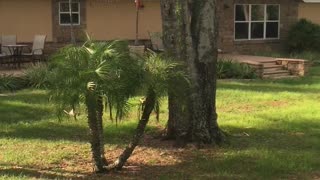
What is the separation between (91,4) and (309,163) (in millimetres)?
13593

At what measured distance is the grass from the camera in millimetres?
6953

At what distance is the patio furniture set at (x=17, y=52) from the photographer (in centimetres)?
1708

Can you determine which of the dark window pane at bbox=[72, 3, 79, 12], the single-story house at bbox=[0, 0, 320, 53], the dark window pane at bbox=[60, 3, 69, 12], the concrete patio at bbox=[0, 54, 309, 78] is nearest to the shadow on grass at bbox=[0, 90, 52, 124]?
the single-story house at bbox=[0, 0, 320, 53]

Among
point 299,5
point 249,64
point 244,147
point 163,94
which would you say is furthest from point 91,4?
point 163,94

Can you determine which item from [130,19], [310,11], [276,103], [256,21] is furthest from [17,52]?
[310,11]

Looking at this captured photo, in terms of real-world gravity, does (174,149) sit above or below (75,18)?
below

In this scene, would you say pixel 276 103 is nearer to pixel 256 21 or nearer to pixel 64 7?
Result: pixel 64 7

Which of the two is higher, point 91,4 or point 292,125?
point 91,4

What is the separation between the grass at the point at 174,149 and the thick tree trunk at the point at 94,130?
0.49 ft

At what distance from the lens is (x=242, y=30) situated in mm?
23625

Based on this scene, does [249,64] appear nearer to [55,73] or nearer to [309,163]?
[309,163]

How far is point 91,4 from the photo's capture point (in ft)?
65.0

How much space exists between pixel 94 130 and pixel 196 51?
221 centimetres

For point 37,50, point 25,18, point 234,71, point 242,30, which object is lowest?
point 234,71
